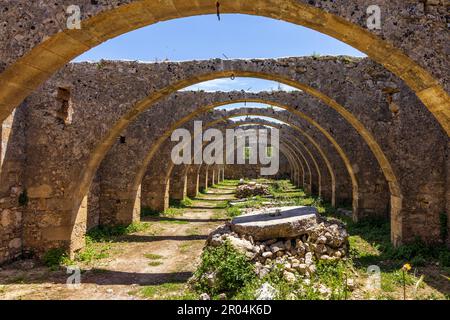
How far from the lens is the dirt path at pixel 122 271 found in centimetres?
496

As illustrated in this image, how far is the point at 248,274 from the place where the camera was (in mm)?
4734

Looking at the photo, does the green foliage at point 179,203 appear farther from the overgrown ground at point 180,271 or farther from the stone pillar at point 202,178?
the stone pillar at point 202,178

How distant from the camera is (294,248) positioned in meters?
5.76

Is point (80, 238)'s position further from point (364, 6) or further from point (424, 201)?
point (424, 201)

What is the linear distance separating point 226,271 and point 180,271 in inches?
63.7

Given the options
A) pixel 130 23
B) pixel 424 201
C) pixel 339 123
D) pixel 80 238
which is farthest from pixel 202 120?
pixel 130 23

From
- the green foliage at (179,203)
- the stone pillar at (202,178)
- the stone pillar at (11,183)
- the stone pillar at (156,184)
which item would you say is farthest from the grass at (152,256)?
the stone pillar at (202,178)

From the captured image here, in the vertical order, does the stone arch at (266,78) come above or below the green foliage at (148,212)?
above

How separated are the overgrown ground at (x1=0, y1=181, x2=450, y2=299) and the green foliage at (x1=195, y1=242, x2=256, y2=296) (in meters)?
0.02

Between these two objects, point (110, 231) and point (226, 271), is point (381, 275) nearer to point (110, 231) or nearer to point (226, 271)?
point (226, 271)

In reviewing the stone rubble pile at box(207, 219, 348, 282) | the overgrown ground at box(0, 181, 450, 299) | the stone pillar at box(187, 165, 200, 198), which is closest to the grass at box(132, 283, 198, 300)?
the overgrown ground at box(0, 181, 450, 299)

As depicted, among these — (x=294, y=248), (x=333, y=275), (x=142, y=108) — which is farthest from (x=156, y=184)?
(x=333, y=275)

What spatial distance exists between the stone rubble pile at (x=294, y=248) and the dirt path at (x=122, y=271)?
1.16 m

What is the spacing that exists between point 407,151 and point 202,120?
9479mm
